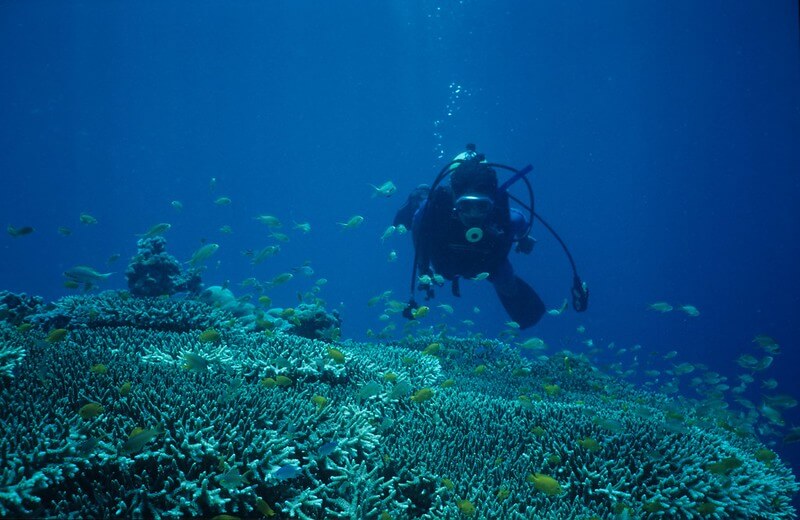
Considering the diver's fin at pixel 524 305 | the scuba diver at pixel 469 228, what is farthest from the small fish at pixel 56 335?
the diver's fin at pixel 524 305

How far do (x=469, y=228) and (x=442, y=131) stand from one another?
90.5 m

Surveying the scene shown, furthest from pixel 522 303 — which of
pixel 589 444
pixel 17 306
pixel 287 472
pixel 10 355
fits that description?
pixel 17 306

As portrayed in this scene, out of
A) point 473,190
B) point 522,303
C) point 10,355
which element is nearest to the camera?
point 10,355

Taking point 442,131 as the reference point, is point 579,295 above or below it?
below

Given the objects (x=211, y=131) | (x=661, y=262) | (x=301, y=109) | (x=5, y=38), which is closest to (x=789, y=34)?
(x=661, y=262)

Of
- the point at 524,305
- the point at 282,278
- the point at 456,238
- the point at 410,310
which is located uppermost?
the point at 524,305

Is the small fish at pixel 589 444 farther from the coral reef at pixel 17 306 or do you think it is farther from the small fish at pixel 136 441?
the coral reef at pixel 17 306

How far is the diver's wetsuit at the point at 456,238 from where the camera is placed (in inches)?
343

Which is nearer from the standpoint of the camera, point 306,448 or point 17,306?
point 306,448

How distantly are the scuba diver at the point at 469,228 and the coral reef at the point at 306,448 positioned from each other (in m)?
3.54

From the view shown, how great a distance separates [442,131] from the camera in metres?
93.2

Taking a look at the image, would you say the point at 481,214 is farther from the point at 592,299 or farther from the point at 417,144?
the point at 592,299

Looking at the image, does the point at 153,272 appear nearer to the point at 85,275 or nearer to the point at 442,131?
the point at 85,275

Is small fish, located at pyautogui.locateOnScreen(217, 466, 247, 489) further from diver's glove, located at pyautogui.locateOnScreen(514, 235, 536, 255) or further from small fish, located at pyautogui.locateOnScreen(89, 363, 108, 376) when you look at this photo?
diver's glove, located at pyautogui.locateOnScreen(514, 235, 536, 255)
